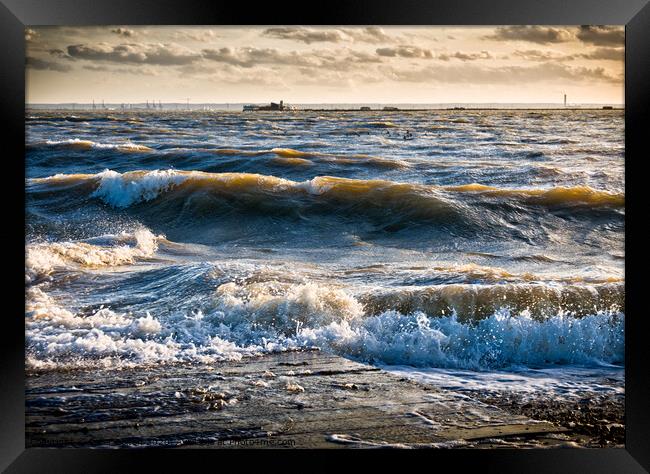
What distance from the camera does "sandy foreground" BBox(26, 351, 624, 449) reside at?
3.20 meters

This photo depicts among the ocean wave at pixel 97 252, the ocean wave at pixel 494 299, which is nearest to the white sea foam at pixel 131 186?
the ocean wave at pixel 97 252

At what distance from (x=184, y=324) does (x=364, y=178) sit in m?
2.35

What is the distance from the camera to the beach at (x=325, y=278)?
3.35 meters

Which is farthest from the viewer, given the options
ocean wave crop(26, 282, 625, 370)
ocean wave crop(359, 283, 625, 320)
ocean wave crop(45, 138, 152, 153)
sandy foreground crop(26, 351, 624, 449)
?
ocean wave crop(45, 138, 152, 153)

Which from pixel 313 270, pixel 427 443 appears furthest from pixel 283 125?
pixel 427 443

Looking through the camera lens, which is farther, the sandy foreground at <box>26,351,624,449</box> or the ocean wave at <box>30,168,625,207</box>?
the ocean wave at <box>30,168,625,207</box>

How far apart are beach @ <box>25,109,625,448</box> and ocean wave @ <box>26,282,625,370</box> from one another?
13 mm

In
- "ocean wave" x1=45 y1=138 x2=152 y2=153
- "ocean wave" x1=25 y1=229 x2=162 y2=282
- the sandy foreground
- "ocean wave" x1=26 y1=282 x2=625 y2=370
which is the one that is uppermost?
"ocean wave" x1=45 y1=138 x2=152 y2=153

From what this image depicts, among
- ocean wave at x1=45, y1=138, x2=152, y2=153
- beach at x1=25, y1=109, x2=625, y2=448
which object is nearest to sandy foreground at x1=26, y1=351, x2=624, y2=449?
beach at x1=25, y1=109, x2=625, y2=448

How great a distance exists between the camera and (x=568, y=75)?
180 inches

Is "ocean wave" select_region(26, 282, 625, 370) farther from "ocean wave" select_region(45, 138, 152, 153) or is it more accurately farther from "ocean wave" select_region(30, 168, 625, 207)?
"ocean wave" select_region(30, 168, 625, 207)

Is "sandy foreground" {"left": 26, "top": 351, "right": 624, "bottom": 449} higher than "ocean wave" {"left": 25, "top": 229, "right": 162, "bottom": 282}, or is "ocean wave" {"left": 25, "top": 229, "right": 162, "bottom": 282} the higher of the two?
"ocean wave" {"left": 25, "top": 229, "right": 162, "bottom": 282}
